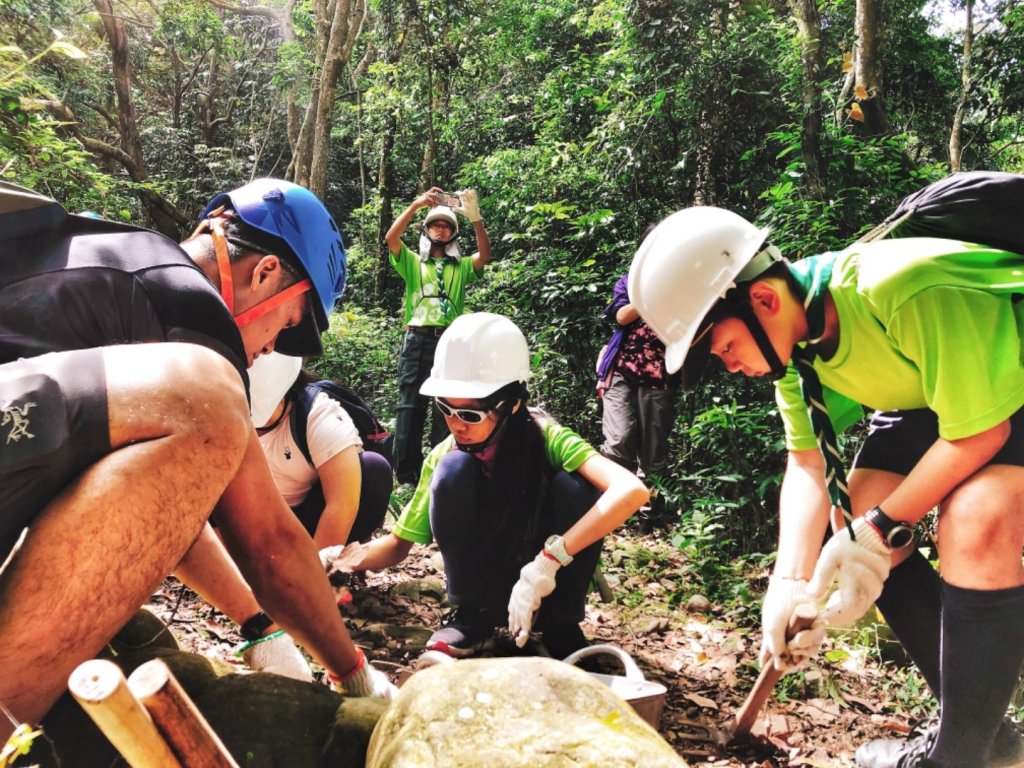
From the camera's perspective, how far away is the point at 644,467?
5.18m

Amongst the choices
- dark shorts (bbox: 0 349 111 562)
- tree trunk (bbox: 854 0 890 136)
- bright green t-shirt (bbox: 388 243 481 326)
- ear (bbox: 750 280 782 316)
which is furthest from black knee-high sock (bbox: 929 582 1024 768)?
tree trunk (bbox: 854 0 890 136)

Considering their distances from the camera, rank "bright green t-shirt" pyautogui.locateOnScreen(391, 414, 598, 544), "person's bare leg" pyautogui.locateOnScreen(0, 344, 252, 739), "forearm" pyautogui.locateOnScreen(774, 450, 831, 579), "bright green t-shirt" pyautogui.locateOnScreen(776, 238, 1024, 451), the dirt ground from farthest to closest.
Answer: "bright green t-shirt" pyautogui.locateOnScreen(391, 414, 598, 544) < the dirt ground < "forearm" pyautogui.locateOnScreen(774, 450, 831, 579) < "bright green t-shirt" pyautogui.locateOnScreen(776, 238, 1024, 451) < "person's bare leg" pyautogui.locateOnScreen(0, 344, 252, 739)

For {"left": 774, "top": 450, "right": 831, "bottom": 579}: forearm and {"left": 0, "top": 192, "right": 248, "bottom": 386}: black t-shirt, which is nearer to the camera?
{"left": 0, "top": 192, "right": 248, "bottom": 386}: black t-shirt

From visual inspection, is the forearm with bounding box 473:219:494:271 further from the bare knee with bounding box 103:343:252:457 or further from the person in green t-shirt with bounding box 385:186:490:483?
the bare knee with bounding box 103:343:252:457

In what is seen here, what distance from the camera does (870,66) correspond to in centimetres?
643

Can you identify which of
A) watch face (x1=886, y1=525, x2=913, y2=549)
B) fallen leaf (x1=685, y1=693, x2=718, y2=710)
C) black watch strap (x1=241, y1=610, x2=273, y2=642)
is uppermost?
watch face (x1=886, y1=525, x2=913, y2=549)

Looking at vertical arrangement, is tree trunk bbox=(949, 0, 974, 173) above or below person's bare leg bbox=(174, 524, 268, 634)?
above

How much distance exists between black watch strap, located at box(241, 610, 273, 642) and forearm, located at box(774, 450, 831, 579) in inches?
70.0

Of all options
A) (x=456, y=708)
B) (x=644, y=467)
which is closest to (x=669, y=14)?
(x=644, y=467)

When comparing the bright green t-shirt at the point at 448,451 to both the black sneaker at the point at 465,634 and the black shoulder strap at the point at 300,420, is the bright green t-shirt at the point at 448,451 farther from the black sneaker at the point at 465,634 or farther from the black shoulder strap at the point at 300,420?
the black shoulder strap at the point at 300,420

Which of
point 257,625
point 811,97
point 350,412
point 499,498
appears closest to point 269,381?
point 350,412

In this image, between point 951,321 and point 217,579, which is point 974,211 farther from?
point 217,579

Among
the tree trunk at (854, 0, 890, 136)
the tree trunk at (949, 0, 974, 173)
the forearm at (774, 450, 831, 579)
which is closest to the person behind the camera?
the forearm at (774, 450, 831, 579)

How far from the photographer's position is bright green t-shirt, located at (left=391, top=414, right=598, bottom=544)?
2977 mm
